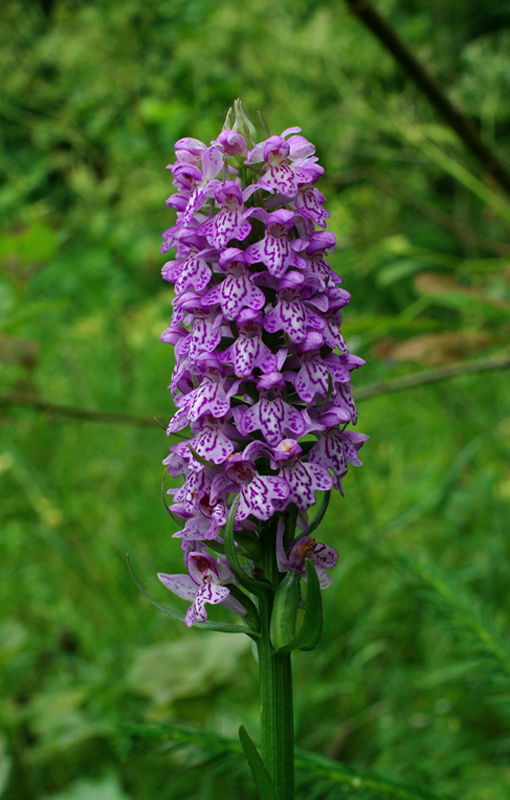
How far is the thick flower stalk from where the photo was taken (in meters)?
0.94

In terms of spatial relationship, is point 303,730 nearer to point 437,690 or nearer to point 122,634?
point 437,690

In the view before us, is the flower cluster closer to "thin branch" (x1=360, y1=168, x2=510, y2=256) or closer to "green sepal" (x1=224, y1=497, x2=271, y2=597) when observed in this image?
"green sepal" (x1=224, y1=497, x2=271, y2=597)

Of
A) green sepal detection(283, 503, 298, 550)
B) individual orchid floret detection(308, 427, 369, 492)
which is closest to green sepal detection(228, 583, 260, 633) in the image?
green sepal detection(283, 503, 298, 550)

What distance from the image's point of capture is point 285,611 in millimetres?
885

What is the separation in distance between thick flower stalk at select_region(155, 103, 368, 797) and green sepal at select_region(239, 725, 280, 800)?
144 mm

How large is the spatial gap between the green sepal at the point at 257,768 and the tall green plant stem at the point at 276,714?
0.33 ft

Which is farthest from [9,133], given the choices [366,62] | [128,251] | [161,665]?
[161,665]

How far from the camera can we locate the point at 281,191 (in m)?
0.98

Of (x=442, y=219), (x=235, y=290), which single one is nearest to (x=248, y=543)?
(x=235, y=290)

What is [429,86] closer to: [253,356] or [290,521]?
[253,356]

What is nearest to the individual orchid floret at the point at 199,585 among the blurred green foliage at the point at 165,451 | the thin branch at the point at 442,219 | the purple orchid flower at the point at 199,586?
the purple orchid flower at the point at 199,586

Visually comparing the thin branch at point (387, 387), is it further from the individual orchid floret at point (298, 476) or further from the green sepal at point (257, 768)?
the green sepal at point (257, 768)

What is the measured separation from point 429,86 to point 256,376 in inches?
75.4

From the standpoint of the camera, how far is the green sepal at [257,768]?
29.8 inches
